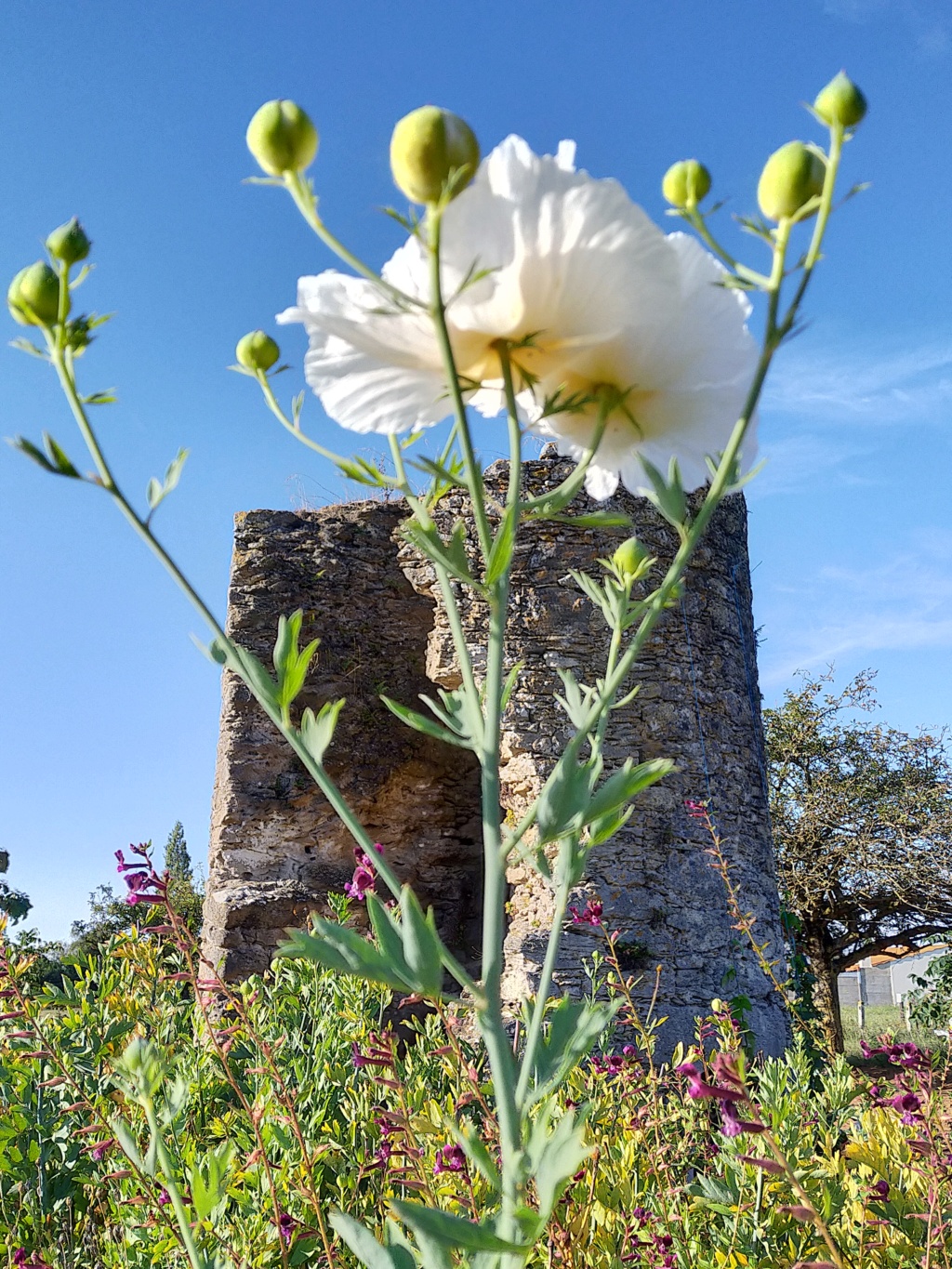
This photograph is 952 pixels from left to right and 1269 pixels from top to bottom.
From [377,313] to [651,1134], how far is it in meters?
2.67

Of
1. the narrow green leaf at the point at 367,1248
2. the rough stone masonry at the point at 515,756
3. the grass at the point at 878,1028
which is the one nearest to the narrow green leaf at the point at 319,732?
the narrow green leaf at the point at 367,1248

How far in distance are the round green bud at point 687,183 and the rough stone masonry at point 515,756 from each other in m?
4.48

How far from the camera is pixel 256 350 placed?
35.6 inches

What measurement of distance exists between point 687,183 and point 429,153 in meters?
0.25

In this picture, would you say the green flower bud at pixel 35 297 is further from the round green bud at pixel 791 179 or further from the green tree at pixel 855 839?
the green tree at pixel 855 839

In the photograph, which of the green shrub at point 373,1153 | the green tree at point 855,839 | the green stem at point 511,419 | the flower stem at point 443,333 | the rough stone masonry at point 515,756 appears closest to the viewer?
the flower stem at point 443,333

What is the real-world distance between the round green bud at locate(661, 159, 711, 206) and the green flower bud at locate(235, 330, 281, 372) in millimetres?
392

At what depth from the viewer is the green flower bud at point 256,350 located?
0.90 metres

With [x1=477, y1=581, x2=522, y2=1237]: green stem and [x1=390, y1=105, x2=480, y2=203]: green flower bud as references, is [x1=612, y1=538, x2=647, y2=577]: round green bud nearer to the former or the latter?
[x1=477, y1=581, x2=522, y2=1237]: green stem

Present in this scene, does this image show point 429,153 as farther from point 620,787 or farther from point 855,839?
point 855,839

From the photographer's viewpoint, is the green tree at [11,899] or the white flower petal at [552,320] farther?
the green tree at [11,899]

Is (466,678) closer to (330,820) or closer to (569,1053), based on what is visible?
(569,1053)

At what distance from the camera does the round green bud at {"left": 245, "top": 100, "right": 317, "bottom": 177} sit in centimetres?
66

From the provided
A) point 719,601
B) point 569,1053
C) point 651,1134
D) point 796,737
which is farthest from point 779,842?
point 569,1053
